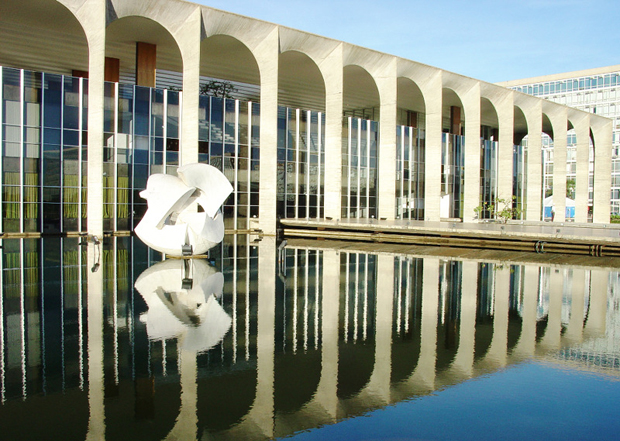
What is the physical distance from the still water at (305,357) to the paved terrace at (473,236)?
6615 millimetres

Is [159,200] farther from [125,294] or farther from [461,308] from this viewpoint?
[461,308]

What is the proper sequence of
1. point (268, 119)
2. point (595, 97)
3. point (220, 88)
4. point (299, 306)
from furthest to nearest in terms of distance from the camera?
point (595, 97) < point (220, 88) < point (268, 119) < point (299, 306)

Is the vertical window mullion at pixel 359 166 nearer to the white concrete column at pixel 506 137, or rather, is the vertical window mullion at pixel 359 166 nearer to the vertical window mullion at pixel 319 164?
the vertical window mullion at pixel 319 164

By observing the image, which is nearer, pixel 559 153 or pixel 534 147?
pixel 534 147

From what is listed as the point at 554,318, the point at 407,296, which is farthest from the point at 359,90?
the point at 554,318

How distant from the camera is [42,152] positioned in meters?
26.5

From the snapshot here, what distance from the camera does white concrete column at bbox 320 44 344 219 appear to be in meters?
33.5

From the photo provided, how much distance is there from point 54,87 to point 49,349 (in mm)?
22208

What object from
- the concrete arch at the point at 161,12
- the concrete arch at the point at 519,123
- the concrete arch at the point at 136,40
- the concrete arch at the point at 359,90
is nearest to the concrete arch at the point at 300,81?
the concrete arch at the point at 359,90

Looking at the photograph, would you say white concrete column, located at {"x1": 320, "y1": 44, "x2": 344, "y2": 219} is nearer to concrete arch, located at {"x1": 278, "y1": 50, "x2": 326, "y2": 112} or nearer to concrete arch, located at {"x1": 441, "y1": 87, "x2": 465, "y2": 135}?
concrete arch, located at {"x1": 278, "y1": 50, "x2": 326, "y2": 112}

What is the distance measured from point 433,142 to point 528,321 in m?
30.5

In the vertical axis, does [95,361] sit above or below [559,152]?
below

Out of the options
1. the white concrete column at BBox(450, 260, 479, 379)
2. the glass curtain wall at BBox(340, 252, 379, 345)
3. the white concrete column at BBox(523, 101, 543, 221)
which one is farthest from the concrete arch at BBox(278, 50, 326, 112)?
the white concrete column at BBox(450, 260, 479, 379)

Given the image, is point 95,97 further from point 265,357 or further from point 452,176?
point 452,176
